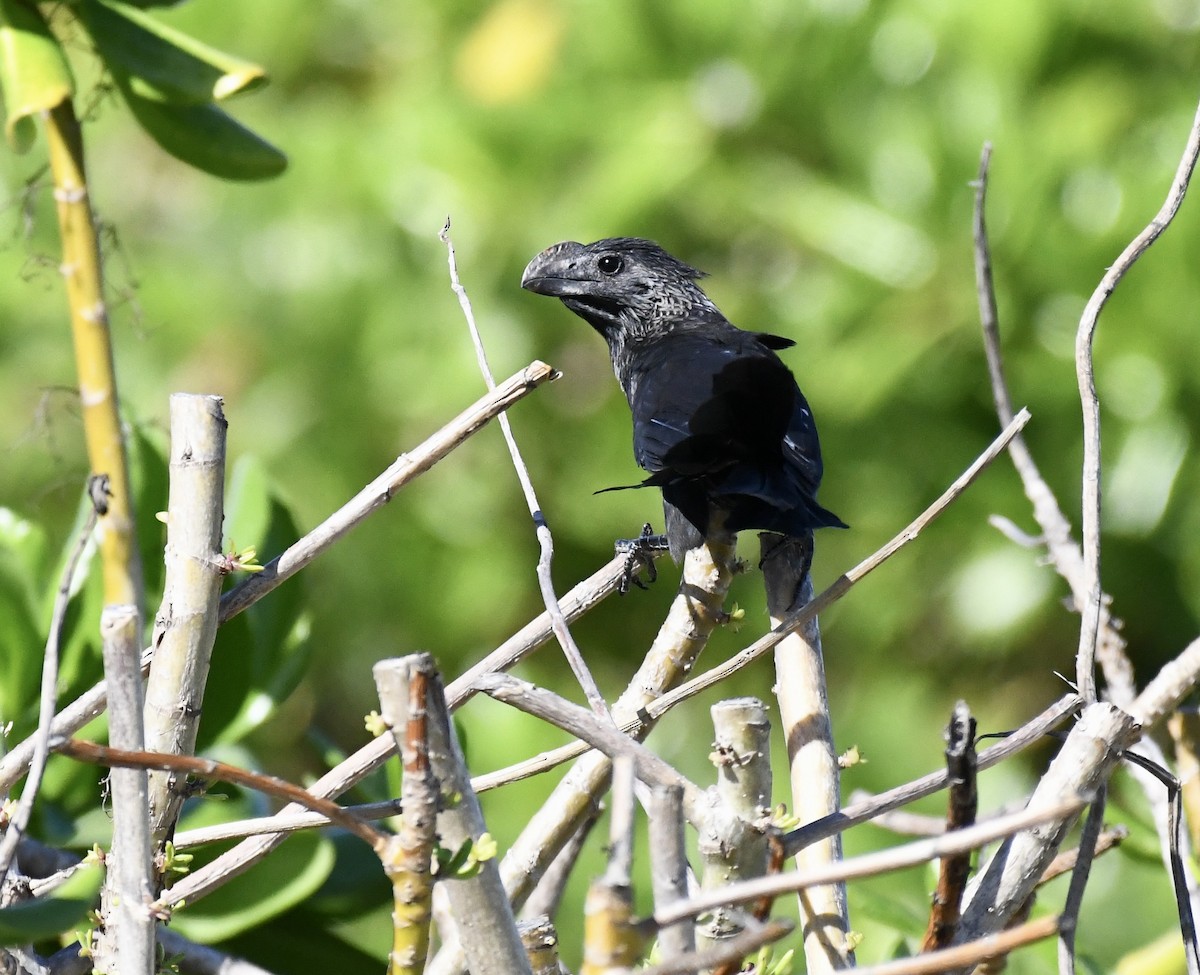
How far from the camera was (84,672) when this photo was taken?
46.6 inches

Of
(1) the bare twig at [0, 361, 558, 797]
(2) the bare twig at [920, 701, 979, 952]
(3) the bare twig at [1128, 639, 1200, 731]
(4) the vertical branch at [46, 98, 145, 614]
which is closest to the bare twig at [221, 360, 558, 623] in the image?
(1) the bare twig at [0, 361, 558, 797]

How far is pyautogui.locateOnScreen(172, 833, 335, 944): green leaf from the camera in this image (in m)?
1.04

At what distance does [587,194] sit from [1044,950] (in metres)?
1.85

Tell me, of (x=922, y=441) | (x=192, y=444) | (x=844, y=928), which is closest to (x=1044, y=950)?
(x=844, y=928)

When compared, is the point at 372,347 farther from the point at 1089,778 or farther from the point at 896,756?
the point at 1089,778

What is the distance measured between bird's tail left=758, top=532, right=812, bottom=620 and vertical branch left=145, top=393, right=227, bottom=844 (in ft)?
1.28

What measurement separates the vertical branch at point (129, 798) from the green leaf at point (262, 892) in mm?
397

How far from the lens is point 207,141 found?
816 millimetres

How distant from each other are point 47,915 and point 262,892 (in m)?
0.42

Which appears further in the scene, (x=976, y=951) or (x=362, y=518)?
(x=362, y=518)

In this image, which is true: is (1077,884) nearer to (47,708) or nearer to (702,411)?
(47,708)

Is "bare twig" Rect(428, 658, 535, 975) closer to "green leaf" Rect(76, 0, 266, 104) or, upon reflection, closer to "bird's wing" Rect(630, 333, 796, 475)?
"green leaf" Rect(76, 0, 266, 104)

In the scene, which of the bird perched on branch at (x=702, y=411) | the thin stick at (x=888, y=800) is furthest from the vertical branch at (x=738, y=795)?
the bird perched on branch at (x=702, y=411)

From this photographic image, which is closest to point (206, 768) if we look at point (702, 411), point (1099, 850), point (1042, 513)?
point (1099, 850)
